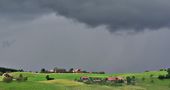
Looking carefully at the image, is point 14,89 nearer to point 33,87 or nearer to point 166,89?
point 33,87

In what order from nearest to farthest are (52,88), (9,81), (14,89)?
(14,89) → (52,88) → (9,81)

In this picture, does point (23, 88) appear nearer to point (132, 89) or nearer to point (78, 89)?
point (78, 89)

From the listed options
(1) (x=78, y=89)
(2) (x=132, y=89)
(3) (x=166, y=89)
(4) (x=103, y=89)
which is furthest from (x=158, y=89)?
(1) (x=78, y=89)

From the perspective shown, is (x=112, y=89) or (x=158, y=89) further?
(x=158, y=89)

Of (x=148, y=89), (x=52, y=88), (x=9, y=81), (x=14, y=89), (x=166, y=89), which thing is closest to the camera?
(x=14, y=89)

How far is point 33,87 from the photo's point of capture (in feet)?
456

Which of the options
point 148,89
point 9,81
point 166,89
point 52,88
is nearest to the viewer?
point 52,88

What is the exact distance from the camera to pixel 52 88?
142250mm

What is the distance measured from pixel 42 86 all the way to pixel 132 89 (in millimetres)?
30521

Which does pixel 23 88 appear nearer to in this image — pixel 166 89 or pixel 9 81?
pixel 9 81

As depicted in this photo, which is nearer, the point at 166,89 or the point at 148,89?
the point at 148,89

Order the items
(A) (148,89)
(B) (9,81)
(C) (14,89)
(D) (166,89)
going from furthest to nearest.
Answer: (D) (166,89) < (A) (148,89) < (B) (9,81) < (C) (14,89)

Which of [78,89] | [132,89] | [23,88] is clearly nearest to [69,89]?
[78,89]

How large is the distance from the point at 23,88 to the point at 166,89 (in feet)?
202
